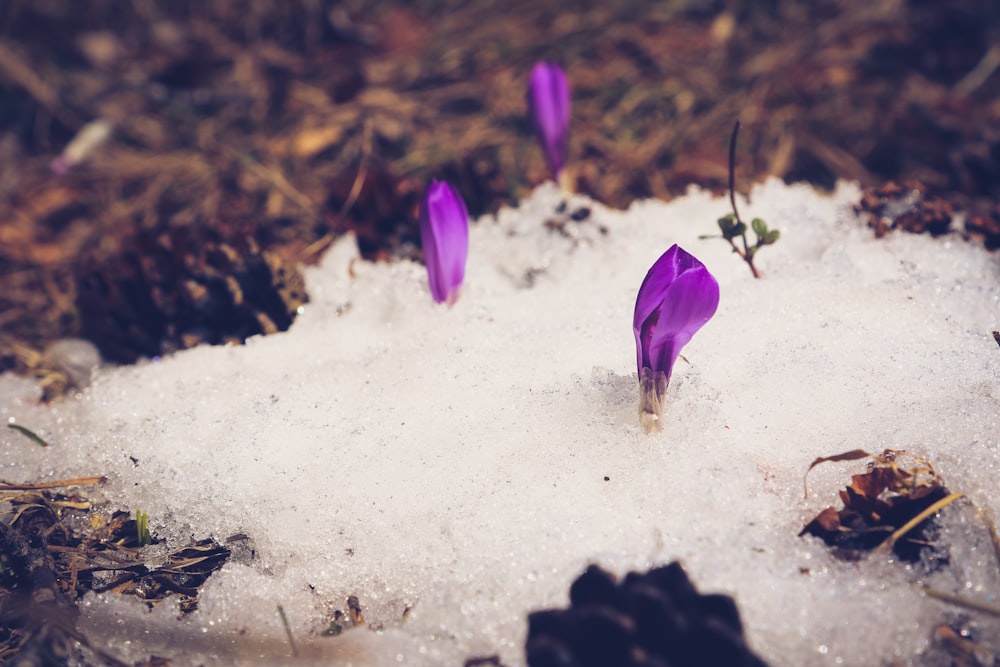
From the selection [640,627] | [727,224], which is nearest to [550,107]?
[727,224]

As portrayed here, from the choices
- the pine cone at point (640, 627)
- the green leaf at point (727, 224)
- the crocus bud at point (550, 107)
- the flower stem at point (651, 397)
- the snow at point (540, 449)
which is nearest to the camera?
the pine cone at point (640, 627)

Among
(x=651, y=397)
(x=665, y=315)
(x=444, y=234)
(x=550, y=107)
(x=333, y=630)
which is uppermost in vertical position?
(x=550, y=107)

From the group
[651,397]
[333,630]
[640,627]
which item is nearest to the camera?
[640,627]

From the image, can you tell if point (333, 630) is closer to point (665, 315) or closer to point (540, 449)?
point (540, 449)

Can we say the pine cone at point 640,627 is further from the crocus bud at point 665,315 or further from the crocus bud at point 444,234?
the crocus bud at point 444,234

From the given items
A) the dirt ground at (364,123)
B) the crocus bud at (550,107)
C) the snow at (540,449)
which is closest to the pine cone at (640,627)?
the snow at (540,449)

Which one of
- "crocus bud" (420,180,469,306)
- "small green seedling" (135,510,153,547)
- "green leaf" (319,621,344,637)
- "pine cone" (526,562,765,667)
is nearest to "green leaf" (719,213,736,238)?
"crocus bud" (420,180,469,306)

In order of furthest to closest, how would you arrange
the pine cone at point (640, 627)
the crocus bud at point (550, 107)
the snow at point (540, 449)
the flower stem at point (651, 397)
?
the crocus bud at point (550, 107)
the flower stem at point (651, 397)
the snow at point (540, 449)
the pine cone at point (640, 627)
